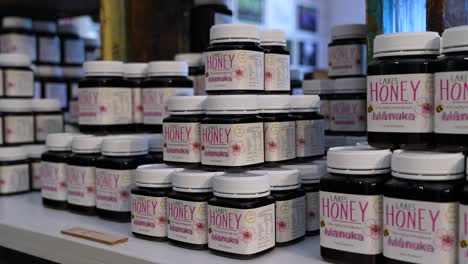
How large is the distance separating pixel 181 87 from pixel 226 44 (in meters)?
0.28

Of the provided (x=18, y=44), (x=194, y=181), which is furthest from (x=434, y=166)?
(x=18, y=44)

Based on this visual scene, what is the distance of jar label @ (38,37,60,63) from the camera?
1837mm

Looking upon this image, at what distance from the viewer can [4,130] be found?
61.3 inches

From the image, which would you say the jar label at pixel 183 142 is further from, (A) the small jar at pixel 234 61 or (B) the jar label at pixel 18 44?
(B) the jar label at pixel 18 44

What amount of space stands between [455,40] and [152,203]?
0.58 meters

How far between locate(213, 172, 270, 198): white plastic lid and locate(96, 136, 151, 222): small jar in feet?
1.02

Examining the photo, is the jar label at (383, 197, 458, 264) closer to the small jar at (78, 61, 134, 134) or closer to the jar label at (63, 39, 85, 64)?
the small jar at (78, 61, 134, 134)

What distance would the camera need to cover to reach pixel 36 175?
1.58 meters

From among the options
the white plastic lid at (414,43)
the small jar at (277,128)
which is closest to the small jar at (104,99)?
the small jar at (277,128)

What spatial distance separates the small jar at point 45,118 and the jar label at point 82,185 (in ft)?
1.25

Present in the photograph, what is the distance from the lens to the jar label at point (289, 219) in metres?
0.97

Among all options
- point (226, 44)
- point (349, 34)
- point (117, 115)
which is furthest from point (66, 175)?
point (349, 34)

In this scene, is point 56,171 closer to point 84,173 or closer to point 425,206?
point 84,173

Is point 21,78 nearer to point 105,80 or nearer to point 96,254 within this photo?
point 105,80
